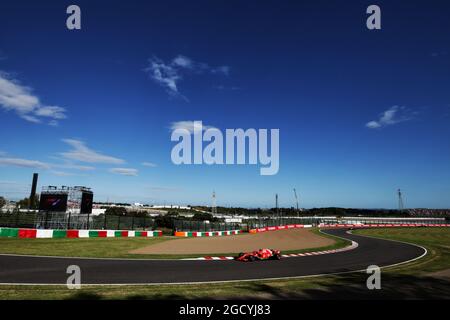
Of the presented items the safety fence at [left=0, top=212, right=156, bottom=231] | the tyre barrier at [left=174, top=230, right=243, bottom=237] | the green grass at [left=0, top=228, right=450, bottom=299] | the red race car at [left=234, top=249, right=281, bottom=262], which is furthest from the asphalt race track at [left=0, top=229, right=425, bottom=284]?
the tyre barrier at [left=174, top=230, right=243, bottom=237]

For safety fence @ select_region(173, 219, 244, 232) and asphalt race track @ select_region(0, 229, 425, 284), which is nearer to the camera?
asphalt race track @ select_region(0, 229, 425, 284)

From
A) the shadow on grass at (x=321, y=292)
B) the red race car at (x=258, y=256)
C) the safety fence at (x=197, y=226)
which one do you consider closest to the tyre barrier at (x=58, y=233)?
the safety fence at (x=197, y=226)

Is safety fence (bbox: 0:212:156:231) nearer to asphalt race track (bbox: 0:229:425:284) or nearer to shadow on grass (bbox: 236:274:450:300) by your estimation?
asphalt race track (bbox: 0:229:425:284)

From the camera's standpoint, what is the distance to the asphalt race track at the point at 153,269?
1140 centimetres

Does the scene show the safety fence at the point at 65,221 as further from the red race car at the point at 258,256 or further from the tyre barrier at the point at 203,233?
the red race car at the point at 258,256

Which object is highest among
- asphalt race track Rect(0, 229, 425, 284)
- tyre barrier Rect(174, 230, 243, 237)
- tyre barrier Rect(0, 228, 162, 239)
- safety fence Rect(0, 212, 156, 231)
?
safety fence Rect(0, 212, 156, 231)

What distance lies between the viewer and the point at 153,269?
14.0 m

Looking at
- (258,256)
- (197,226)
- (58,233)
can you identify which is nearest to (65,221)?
(58,233)

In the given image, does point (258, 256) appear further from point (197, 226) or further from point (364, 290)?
point (197, 226)

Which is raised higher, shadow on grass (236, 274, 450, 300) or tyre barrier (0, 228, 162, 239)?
tyre barrier (0, 228, 162, 239)

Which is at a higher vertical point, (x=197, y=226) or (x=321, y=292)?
(x=197, y=226)

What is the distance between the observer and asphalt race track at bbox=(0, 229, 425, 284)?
449 inches
